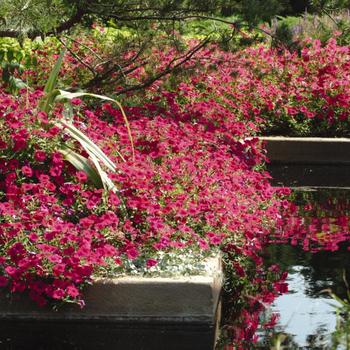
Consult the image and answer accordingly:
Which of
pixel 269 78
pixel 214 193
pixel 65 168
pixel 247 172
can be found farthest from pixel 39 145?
pixel 269 78

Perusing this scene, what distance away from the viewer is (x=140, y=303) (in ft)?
15.9

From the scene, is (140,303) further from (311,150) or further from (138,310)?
(311,150)

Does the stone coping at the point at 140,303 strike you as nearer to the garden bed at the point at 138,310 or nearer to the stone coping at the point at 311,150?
the garden bed at the point at 138,310

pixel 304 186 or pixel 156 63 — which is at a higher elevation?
pixel 156 63

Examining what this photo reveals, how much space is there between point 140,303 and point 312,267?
168cm

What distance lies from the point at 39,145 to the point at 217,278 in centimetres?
139

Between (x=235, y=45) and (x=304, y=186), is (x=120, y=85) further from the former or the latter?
(x=304, y=186)

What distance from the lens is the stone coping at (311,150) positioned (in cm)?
923

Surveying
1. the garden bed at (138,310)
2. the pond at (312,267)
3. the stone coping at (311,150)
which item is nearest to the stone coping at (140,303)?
the garden bed at (138,310)

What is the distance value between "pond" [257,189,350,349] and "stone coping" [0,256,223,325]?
1.21ft

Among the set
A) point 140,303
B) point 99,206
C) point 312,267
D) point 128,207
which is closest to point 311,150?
point 312,267

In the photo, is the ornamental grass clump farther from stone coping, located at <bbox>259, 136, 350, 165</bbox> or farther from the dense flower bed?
stone coping, located at <bbox>259, 136, 350, 165</bbox>

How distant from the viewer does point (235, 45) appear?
855 centimetres

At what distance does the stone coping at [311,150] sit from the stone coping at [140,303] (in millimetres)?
4502
